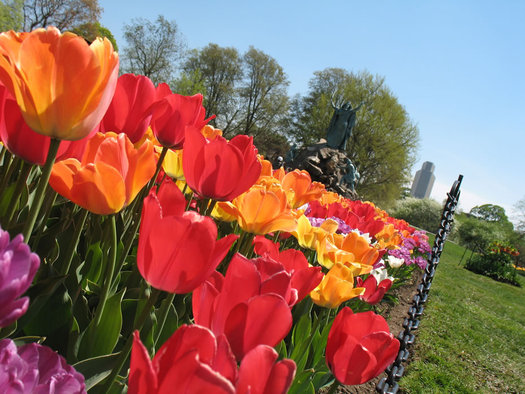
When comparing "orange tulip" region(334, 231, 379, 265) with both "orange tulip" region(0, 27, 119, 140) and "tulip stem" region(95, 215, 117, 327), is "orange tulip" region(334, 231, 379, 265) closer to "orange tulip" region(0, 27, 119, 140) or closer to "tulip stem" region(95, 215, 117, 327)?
"tulip stem" region(95, 215, 117, 327)

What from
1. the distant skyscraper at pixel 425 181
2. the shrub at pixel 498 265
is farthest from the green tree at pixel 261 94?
the distant skyscraper at pixel 425 181

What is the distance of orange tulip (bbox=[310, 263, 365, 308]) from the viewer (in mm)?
1134

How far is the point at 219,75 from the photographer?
33.1m

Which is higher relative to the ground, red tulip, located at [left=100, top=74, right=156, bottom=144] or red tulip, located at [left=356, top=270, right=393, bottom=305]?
red tulip, located at [left=100, top=74, right=156, bottom=144]

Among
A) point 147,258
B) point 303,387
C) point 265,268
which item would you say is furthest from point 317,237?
point 147,258

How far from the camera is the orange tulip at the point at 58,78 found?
513 mm

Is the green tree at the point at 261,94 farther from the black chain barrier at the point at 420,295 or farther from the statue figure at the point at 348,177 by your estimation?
the black chain barrier at the point at 420,295

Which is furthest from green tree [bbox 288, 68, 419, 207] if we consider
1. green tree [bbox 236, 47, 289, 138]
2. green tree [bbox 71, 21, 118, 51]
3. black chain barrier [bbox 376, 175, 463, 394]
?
black chain barrier [bbox 376, 175, 463, 394]

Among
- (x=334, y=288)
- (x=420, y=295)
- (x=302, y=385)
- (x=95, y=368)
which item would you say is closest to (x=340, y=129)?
(x=420, y=295)

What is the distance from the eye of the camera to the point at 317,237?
1407mm

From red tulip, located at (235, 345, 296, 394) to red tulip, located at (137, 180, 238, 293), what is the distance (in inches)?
6.1

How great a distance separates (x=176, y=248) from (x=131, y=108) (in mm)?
610

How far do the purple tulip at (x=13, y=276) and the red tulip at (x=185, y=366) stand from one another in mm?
95

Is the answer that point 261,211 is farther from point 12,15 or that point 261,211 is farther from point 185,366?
point 12,15
